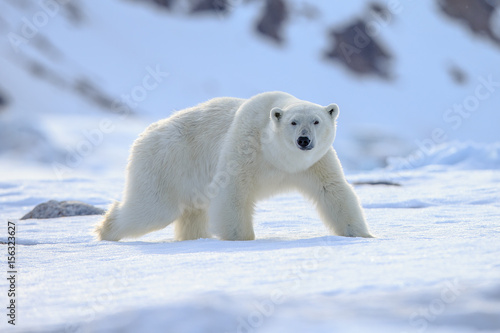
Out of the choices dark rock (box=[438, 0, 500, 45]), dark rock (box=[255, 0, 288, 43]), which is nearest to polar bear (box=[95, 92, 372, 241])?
dark rock (box=[255, 0, 288, 43])

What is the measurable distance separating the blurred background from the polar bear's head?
1501 cm

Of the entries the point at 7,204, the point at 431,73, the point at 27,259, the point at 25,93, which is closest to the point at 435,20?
the point at 431,73

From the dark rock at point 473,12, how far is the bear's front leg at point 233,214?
30.2 meters

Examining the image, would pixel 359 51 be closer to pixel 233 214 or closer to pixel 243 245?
pixel 233 214

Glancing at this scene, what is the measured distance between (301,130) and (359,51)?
27.6 m

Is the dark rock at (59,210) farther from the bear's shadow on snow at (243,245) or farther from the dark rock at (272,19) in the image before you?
the dark rock at (272,19)

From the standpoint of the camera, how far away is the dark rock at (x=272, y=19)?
104 ft

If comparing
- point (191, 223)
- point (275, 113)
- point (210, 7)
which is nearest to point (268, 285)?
point (275, 113)

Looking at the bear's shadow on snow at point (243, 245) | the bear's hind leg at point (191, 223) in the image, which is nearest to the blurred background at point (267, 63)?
the bear's hind leg at point (191, 223)

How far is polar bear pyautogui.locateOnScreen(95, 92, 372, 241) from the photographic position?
4.00 m

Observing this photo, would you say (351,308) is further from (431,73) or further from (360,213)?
(431,73)

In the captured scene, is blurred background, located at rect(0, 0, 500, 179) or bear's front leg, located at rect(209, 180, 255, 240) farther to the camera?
blurred background, located at rect(0, 0, 500, 179)

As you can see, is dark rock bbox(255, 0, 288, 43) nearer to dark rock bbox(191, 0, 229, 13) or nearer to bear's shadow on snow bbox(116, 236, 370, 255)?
dark rock bbox(191, 0, 229, 13)

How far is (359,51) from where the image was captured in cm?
3028
